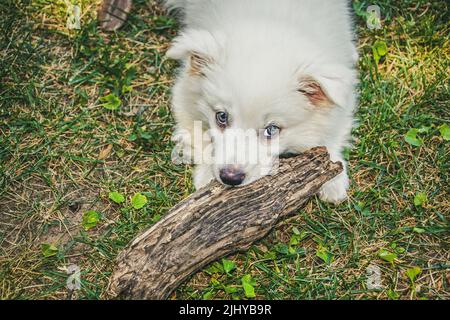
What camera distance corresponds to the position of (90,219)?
3064mm

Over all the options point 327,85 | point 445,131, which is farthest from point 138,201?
point 445,131

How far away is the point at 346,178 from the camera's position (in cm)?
320

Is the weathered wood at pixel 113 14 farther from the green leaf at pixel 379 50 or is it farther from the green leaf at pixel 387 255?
the green leaf at pixel 387 255

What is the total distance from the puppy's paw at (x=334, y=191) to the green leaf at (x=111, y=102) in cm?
137

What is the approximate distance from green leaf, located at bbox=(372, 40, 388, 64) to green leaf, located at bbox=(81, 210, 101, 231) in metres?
2.04

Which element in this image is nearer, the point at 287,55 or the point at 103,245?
the point at 287,55

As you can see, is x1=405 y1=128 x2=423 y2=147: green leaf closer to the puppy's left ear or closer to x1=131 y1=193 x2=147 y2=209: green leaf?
the puppy's left ear

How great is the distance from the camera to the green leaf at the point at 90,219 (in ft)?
10.0

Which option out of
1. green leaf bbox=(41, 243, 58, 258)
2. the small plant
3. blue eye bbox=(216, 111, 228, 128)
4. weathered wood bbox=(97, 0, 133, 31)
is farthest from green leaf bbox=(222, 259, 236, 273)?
weathered wood bbox=(97, 0, 133, 31)

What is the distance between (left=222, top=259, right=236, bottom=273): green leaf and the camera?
2844 millimetres

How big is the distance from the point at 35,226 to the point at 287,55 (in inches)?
63.3
